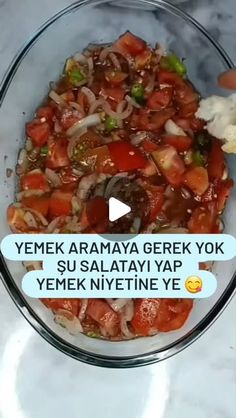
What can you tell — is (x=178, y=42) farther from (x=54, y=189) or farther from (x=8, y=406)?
(x=8, y=406)

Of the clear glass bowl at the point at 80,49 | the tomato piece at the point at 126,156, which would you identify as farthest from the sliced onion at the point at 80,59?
the tomato piece at the point at 126,156

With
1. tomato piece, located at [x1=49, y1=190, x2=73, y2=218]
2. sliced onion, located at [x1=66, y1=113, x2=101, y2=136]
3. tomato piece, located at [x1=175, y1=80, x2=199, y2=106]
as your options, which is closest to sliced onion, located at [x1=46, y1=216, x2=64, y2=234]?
tomato piece, located at [x1=49, y1=190, x2=73, y2=218]

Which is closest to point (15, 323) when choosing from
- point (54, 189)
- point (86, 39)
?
point (54, 189)

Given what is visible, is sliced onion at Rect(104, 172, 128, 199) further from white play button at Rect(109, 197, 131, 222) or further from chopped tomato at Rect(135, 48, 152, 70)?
chopped tomato at Rect(135, 48, 152, 70)

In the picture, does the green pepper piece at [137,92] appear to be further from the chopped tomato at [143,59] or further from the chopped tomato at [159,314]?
the chopped tomato at [159,314]

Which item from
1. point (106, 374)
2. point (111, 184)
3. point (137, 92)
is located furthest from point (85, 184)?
point (106, 374)

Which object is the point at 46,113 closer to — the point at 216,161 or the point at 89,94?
the point at 89,94
